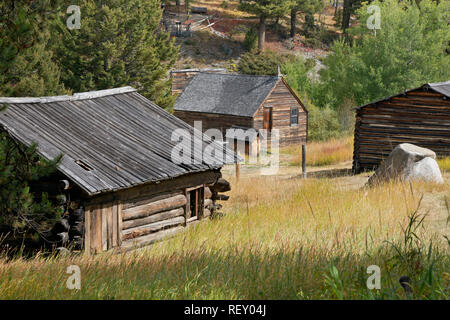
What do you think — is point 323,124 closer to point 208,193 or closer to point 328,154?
point 328,154

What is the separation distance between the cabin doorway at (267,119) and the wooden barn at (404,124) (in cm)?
1248

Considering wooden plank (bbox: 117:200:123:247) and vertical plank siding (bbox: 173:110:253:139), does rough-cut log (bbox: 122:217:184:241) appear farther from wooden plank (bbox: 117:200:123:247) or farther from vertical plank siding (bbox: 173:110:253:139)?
vertical plank siding (bbox: 173:110:253:139)

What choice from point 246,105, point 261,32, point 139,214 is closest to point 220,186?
point 139,214

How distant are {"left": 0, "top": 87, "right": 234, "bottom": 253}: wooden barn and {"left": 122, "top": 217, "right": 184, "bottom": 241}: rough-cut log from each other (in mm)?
25

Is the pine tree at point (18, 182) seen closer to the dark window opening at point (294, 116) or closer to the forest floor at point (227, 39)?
Answer: the dark window opening at point (294, 116)

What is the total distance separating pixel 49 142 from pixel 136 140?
2784mm

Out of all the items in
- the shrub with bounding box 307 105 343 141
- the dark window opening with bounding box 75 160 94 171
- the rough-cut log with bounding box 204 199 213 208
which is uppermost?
the dark window opening with bounding box 75 160 94 171

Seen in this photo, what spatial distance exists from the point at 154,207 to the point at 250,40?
53.5 m

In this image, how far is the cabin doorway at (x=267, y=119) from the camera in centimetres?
3891

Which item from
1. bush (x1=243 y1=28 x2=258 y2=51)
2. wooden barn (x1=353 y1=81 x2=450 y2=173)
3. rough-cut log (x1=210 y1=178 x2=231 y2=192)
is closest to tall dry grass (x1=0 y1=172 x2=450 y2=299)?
rough-cut log (x1=210 y1=178 x2=231 y2=192)

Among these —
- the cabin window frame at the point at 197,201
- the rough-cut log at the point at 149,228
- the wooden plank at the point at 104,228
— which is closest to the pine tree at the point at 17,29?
the wooden plank at the point at 104,228

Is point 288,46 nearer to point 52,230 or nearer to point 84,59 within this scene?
point 84,59

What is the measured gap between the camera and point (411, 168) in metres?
19.2

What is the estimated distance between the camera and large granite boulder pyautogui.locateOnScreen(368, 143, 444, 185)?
18938 mm
